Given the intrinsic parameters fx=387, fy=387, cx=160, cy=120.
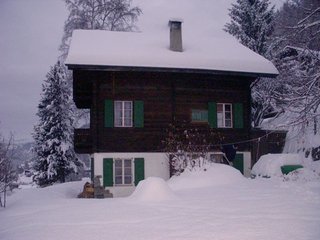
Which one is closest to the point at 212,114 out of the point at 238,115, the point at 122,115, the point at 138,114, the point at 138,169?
the point at 238,115

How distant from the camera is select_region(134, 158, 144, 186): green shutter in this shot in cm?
1817

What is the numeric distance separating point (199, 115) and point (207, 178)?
4.54m

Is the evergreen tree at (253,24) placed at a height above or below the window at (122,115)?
above

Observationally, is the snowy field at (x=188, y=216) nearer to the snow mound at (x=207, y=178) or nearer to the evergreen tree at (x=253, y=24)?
the snow mound at (x=207, y=178)

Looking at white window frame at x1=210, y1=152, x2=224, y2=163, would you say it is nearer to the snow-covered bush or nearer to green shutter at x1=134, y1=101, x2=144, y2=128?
the snow-covered bush

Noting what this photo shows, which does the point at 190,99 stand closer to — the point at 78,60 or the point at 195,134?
the point at 195,134

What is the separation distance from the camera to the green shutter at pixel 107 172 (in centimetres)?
1780

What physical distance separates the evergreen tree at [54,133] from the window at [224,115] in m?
12.3

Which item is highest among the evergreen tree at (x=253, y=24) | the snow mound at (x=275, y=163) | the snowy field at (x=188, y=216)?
the evergreen tree at (x=253, y=24)

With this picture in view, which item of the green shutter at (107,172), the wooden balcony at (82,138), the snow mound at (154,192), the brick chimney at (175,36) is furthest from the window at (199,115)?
the snow mound at (154,192)

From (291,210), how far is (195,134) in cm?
970

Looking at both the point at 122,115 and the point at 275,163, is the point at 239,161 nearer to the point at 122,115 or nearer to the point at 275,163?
the point at 275,163

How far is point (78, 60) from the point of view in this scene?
17484mm

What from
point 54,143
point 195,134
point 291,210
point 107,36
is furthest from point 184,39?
point 291,210
